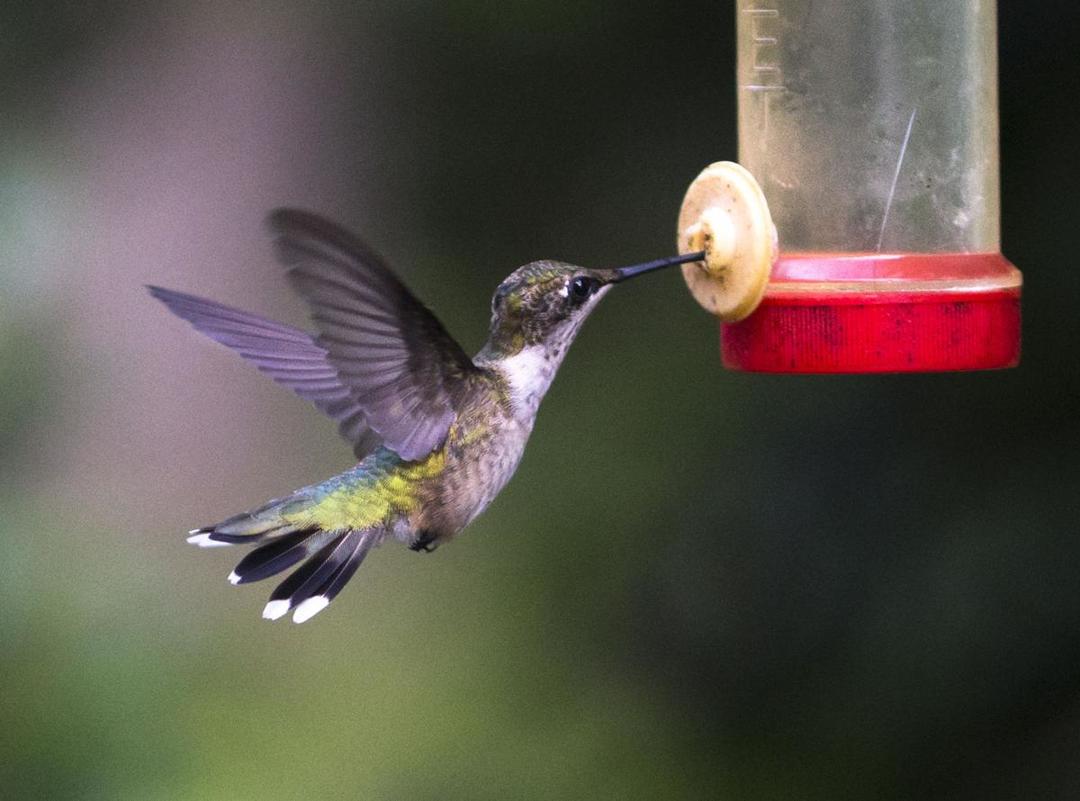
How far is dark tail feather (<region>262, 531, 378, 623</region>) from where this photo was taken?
3.10 m

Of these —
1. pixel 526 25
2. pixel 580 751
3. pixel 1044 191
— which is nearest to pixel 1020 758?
pixel 580 751

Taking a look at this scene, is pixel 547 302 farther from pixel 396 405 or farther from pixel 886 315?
pixel 886 315

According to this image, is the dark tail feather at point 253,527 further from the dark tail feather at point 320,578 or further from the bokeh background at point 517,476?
the bokeh background at point 517,476

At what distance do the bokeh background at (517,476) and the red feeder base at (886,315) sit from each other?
148 cm

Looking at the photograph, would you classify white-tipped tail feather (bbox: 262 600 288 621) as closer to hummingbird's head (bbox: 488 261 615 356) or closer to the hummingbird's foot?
the hummingbird's foot

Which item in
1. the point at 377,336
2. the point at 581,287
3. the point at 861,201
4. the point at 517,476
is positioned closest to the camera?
the point at 377,336

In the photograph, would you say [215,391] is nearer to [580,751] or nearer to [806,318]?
[580,751]

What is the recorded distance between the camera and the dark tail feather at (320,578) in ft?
10.2

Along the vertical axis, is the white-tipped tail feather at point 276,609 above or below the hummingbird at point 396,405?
below

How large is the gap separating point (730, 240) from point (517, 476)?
7.09ft

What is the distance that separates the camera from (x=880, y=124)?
11.1 ft

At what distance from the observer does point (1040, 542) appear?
4.58 metres

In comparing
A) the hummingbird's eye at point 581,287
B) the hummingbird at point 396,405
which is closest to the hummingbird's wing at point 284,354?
the hummingbird at point 396,405

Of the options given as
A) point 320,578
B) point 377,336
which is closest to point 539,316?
point 377,336
